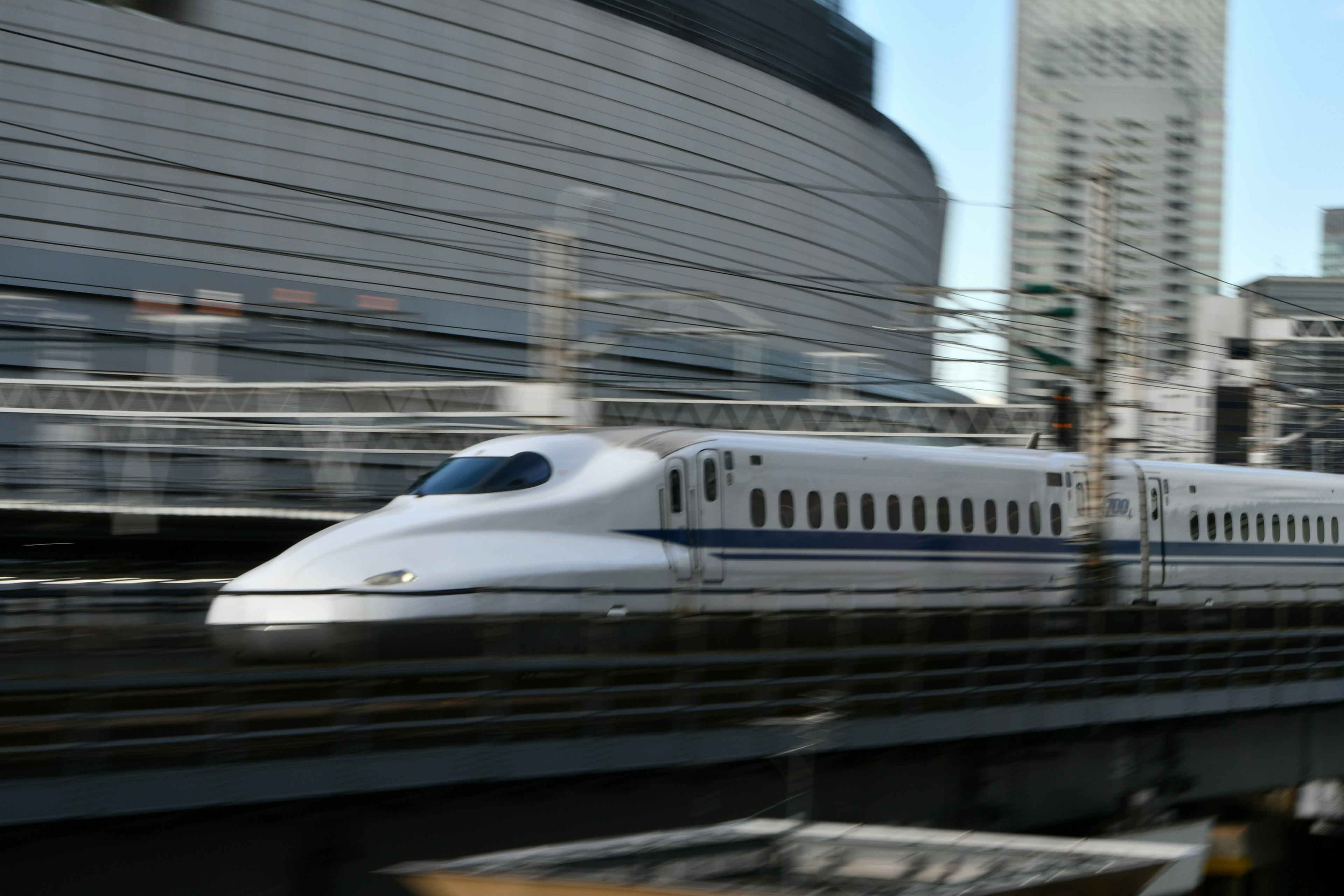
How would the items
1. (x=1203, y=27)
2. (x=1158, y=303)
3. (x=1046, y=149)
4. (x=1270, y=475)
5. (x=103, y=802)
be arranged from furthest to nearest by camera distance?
(x=1203, y=27) < (x=1046, y=149) < (x=1158, y=303) < (x=1270, y=475) < (x=103, y=802)

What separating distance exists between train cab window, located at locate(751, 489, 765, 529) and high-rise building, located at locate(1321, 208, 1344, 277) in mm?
142512

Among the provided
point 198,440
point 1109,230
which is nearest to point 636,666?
point 1109,230

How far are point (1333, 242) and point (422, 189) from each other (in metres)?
134

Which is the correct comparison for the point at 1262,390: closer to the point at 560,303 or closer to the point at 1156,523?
the point at 1156,523

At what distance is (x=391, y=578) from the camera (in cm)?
1032

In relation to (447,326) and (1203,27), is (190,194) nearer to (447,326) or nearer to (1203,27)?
(447,326)

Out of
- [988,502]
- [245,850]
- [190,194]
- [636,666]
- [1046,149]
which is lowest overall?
[245,850]

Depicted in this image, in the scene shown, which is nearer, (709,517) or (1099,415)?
(709,517)

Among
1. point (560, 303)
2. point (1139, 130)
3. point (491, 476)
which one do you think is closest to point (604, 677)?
point (491, 476)

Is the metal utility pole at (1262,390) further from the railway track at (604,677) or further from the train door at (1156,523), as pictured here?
the railway track at (604,677)

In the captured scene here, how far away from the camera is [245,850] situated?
6848 mm

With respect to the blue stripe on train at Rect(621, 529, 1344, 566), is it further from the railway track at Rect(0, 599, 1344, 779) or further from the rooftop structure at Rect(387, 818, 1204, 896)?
the rooftop structure at Rect(387, 818, 1204, 896)

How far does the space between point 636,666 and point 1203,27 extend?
151439 millimetres

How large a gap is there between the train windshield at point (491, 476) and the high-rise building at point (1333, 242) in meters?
144
